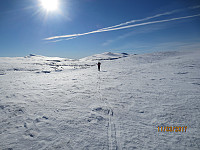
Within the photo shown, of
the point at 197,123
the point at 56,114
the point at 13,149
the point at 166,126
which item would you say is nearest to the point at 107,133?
the point at 166,126

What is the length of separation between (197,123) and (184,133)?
0.93 m

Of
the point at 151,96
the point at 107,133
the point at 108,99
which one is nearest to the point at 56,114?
the point at 107,133

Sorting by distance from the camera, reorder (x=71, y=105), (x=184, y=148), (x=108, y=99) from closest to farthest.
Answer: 1. (x=184, y=148)
2. (x=71, y=105)
3. (x=108, y=99)

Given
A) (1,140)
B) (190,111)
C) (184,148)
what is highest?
(190,111)

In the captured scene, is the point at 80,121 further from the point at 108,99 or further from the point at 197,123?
the point at 197,123

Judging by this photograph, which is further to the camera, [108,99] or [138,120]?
[108,99]

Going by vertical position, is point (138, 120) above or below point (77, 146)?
above

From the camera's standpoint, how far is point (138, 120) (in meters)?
4.05

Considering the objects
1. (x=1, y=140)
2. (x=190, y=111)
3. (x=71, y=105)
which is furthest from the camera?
(x=71, y=105)

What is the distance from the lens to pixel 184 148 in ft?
9.23
